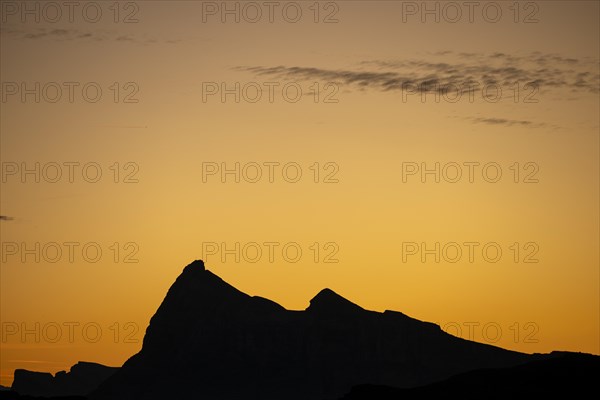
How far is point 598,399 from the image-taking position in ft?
543

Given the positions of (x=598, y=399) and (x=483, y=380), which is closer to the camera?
(x=598, y=399)

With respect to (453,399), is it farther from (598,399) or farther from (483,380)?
(598,399)

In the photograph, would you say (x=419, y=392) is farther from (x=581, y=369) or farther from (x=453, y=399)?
(x=581, y=369)

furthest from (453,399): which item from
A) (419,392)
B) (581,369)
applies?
(581,369)

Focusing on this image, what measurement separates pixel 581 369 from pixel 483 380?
2052cm

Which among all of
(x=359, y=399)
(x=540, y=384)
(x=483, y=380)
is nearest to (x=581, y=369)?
(x=540, y=384)

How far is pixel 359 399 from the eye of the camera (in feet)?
656

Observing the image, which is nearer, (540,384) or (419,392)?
(540,384)

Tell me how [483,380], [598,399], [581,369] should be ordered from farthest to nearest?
1. [483,380]
2. [581,369]
3. [598,399]

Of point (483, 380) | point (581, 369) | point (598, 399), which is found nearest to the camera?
point (598, 399)

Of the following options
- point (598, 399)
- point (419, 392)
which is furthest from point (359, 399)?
point (598, 399)

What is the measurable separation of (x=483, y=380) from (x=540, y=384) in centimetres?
1549

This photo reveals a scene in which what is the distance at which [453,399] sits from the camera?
18800 cm

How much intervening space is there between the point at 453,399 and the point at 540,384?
1584cm
